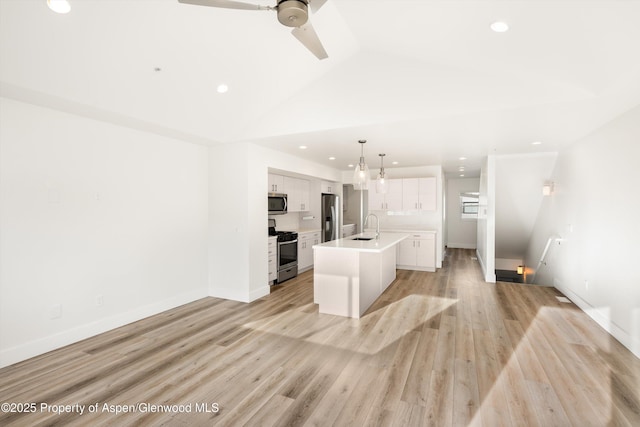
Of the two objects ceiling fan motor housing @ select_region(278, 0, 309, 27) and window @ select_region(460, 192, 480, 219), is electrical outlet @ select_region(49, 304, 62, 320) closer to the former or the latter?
ceiling fan motor housing @ select_region(278, 0, 309, 27)

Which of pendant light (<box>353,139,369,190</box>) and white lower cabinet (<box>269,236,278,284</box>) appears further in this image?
white lower cabinet (<box>269,236,278,284</box>)

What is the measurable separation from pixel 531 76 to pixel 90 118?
448 centimetres

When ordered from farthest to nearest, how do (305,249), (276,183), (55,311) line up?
(305,249)
(276,183)
(55,311)

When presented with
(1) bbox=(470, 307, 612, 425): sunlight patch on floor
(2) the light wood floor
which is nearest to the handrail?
(2) the light wood floor

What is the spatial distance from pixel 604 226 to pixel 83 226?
586cm

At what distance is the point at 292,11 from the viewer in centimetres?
164

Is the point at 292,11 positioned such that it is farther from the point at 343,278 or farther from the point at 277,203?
the point at 277,203

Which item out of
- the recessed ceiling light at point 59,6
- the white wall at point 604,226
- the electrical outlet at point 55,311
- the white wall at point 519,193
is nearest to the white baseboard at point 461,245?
the white wall at point 519,193

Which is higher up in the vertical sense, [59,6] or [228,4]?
[59,6]

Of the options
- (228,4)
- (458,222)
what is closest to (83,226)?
(228,4)

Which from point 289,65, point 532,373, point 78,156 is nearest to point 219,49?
point 289,65

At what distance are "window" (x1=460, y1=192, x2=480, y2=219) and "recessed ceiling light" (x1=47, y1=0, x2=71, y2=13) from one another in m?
10.4

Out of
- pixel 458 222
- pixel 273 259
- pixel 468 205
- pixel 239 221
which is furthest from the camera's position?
pixel 458 222

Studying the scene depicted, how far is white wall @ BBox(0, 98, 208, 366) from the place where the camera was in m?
2.84
